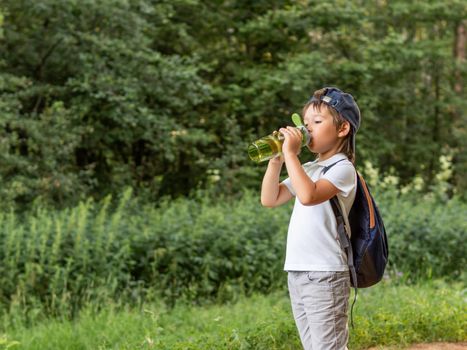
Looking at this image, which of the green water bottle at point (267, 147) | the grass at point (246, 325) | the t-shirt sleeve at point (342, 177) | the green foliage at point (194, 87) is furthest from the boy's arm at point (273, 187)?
the green foliage at point (194, 87)

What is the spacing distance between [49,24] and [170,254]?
18.0 ft

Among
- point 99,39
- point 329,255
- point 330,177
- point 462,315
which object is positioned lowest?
point 462,315

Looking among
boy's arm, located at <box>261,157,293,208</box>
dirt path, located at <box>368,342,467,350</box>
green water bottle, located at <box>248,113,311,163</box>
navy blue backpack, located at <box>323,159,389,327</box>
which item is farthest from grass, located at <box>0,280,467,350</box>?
green water bottle, located at <box>248,113,311,163</box>

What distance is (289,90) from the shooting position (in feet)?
45.8

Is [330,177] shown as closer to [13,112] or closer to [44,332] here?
[44,332]

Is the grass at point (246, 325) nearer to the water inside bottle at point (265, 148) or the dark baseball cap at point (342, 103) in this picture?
the water inside bottle at point (265, 148)

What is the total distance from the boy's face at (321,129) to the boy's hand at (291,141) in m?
0.13

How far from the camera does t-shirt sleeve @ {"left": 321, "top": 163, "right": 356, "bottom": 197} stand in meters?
3.13

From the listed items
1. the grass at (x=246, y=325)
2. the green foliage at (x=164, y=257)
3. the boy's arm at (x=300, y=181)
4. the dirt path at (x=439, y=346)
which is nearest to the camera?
the boy's arm at (x=300, y=181)

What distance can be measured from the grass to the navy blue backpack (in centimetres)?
140

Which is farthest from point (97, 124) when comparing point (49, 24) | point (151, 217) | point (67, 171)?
point (151, 217)

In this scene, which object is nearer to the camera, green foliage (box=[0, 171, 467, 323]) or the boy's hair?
the boy's hair

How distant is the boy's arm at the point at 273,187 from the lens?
3.30 metres

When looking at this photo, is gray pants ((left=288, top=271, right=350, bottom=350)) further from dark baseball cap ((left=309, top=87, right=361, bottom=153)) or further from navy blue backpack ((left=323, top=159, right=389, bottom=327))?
dark baseball cap ((left=309, top=87, right=361, bottom=153))
